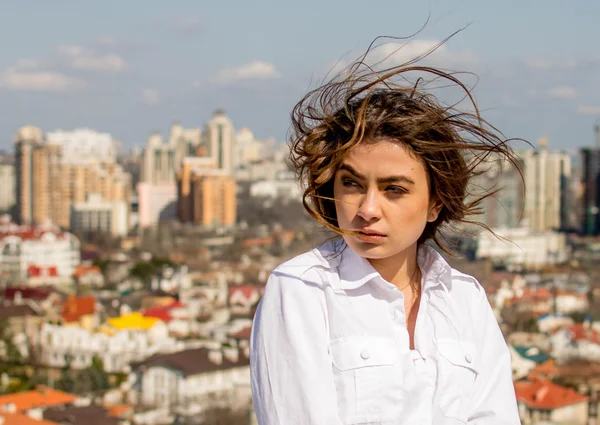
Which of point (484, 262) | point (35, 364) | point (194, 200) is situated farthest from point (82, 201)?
point (35, 364)

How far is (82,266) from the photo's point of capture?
590 inches

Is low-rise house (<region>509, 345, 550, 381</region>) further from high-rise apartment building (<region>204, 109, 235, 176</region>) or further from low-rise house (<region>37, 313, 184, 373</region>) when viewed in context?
high-rise apartment building (<region>204, 109, 235, 176</region>)

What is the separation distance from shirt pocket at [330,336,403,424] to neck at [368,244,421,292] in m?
0.06

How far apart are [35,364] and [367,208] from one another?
26.2 ft

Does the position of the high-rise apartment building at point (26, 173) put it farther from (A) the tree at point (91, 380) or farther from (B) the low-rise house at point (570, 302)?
(A) the tree at point (91, 380)

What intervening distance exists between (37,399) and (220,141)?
19.1m

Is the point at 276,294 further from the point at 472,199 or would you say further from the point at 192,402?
the point at 192,402

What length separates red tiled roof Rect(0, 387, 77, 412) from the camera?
591 centimetres

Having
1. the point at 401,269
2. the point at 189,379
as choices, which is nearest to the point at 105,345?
the point at 189,379

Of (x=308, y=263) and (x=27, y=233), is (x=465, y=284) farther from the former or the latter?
(x=27, y=233)

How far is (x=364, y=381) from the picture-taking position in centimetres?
44

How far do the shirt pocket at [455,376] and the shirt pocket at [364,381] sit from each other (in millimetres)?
30

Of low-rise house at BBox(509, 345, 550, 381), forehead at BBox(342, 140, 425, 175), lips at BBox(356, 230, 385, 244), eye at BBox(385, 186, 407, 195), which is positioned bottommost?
low-rise house at BBox(509, 345, 550, 381)

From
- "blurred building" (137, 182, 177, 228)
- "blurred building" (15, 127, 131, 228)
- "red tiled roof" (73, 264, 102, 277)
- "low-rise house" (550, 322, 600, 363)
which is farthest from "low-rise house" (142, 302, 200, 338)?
"blurred building" (137, 182, 177, 228)
